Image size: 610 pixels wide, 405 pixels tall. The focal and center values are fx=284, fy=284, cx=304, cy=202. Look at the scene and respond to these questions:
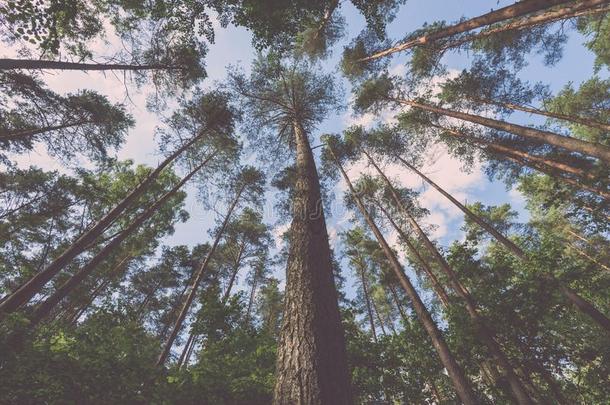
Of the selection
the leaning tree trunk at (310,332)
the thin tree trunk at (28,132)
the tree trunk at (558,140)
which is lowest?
the leaning tree trunk at (310,332)

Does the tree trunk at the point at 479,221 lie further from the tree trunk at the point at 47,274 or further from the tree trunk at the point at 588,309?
the tree trunk at the point at 47,274

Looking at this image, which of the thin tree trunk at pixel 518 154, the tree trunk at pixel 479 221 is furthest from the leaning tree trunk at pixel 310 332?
the thin tree trunk at pixel 518 154

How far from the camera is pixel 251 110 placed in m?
12.0

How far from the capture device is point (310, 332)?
2.50 metres

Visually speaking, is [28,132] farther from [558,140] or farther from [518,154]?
[518,154]

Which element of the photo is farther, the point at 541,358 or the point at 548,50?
the point at 548,50

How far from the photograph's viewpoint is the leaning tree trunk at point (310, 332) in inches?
81.0

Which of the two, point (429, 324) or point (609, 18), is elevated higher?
point (609, 18)

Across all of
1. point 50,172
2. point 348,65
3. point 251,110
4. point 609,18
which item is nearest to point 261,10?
point 251,110

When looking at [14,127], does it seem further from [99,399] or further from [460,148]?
[460,148]

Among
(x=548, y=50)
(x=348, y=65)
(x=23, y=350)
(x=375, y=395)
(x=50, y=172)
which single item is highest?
(x=348, y=65)

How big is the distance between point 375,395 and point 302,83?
1136 centimetres

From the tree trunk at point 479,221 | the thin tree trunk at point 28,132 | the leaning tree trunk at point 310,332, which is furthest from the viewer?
the tree trunk at point 479,221

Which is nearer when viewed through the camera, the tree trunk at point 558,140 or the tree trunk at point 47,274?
the tree trunk at point 558,140
